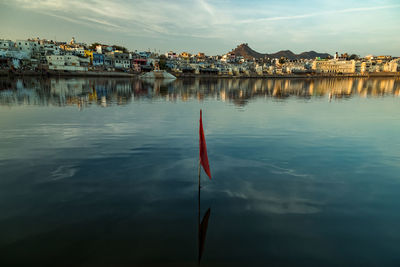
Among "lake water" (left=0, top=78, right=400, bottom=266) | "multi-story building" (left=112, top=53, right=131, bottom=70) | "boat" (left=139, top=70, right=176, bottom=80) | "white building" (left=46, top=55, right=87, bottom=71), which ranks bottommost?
"lake water" (left=0, top=78, right=400, bottom=266)

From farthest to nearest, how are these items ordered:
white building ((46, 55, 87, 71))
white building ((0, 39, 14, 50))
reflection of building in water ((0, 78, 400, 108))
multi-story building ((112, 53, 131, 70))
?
multi-story building ((112, 53, 131, 70)) → white building ((46, 55, 87, 71)) → white building ((0, 39, 14, 50)) → reflection of building in water ((0, 78, 400, 108))

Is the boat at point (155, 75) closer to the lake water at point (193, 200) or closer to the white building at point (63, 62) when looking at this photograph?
the white building at point (63, 62)

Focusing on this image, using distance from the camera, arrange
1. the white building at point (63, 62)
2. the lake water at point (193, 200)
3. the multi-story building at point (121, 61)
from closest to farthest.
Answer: the lake water at point (193, 200), the white building at point (63, 62), the multi-story building at point (121, 61)

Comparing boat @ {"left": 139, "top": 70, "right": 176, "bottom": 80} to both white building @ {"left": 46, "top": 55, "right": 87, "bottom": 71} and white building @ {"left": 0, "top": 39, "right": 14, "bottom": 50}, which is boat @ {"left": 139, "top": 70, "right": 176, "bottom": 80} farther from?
white building @ {"left": 0, "top": 39, "right": 14, "bottom": 50}

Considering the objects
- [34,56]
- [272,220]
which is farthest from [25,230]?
[34,56]

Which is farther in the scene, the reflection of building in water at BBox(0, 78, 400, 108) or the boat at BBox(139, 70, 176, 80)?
the boat at BBox(139, 70, 176, 80)

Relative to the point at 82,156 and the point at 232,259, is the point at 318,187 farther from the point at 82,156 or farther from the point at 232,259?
the point at 82,156

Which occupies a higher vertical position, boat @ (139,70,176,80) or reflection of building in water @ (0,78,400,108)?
boat @ (139,70,176,80)

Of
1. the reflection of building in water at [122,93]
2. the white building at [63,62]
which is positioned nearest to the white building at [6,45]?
the white building at [63,62]

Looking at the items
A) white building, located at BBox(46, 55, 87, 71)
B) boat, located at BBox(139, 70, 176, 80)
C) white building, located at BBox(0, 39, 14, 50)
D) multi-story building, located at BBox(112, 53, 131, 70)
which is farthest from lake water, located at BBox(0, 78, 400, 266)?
multi-story building, located at BBox(112, 53, 131, 70)

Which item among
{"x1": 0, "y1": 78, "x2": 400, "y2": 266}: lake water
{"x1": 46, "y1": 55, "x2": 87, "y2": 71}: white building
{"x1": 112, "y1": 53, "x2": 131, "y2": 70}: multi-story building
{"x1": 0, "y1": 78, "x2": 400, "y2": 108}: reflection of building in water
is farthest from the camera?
{"x1": 112, "y1": 53, "x2": 131, "y2": 70}: multi-story building

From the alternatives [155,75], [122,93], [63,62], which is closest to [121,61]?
[155,75]

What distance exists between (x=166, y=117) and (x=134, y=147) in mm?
8603

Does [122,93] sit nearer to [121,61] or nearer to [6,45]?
[6,45]
